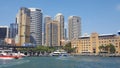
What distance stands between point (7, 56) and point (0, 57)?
3.42 m

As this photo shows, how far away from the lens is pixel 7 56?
421ft

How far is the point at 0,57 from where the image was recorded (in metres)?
129
